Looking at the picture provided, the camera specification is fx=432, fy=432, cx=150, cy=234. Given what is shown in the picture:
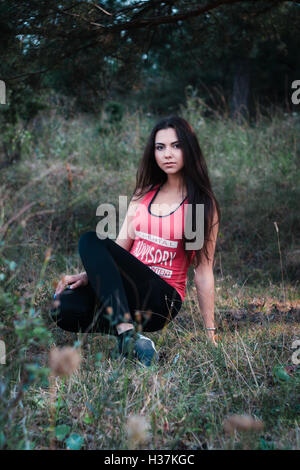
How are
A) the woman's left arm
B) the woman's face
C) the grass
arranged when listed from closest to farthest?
the grass → the woman's left arm → the woman's face

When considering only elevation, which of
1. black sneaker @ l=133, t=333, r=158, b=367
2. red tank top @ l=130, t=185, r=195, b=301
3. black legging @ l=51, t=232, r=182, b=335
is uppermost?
red tank top @ l=130, t=185, r=195, b=301

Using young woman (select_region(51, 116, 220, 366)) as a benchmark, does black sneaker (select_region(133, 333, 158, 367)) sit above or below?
below

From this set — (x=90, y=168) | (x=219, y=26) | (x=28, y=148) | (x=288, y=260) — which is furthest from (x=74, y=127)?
(x=288, y=260)

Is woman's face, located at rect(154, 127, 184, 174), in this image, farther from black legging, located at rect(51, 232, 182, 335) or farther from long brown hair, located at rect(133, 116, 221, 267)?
black legging, located at rect(51, 232, 182, 335)

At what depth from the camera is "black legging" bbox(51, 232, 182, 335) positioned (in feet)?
6.62

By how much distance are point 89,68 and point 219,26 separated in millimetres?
1086

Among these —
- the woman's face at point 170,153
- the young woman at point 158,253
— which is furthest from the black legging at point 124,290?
the woman's face at point 170,153

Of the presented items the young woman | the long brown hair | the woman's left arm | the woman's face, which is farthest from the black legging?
the woman's face

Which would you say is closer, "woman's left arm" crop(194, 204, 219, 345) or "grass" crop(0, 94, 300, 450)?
"grass" crop(0, 94, 300, 450)

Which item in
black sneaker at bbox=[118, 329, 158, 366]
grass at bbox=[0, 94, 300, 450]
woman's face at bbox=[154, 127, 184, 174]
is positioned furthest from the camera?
woman's face at bbox=[154, 127, 184, 174]

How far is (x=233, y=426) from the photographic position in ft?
4.42

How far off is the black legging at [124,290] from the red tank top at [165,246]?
9 cm

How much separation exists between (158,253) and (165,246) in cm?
5
